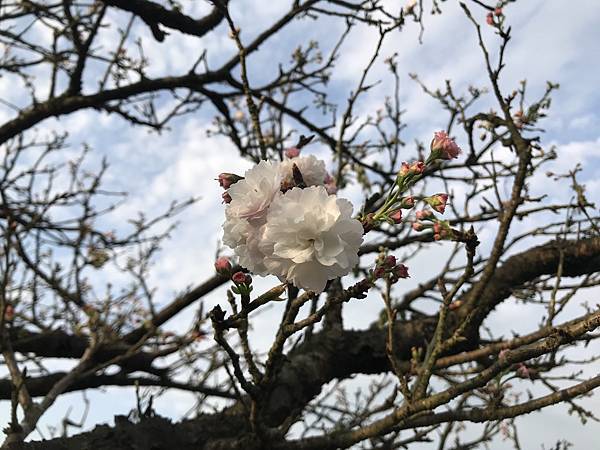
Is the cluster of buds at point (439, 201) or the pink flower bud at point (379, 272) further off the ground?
the cluster of buds at point (439, 201)

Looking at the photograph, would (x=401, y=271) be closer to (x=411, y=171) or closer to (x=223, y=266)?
(x=411, y=171)

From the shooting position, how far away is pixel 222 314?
1.20 m

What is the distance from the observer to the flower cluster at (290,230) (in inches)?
40.7

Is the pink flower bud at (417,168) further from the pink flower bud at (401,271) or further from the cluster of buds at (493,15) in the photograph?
the cluster of buds at (493,15)

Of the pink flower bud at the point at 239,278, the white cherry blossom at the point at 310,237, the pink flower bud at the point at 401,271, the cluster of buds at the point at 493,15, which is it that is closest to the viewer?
the white cherry blossom at the point at 310,237

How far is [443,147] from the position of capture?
120cm

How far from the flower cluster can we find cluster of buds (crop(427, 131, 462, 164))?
0.96 ft

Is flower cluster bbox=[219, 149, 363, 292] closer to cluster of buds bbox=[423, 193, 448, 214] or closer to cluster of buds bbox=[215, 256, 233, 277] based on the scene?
cluster of buds bbox=[215, 256, 233, 277]

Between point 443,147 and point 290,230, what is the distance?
0.44 meters

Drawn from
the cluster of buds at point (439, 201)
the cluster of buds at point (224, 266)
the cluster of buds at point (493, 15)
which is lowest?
the cluster of buds at point (224, 266)

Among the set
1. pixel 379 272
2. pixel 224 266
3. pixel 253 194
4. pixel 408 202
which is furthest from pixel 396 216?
pixel 224 266

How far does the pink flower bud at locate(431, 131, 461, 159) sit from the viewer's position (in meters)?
1.20

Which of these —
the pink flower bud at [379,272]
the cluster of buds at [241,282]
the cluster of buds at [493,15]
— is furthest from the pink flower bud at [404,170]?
the cluster of buds at [493,15]

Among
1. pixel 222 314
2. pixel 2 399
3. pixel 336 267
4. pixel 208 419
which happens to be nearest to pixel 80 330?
pixel 2 399
